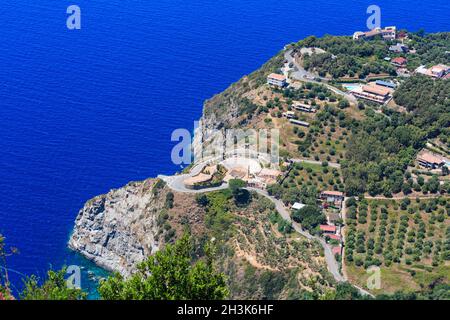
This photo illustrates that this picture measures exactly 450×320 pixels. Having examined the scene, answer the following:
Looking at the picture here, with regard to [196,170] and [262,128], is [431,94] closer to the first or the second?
[262,128]

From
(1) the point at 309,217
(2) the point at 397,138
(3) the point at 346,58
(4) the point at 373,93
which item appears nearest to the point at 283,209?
(1) the point at 309,217

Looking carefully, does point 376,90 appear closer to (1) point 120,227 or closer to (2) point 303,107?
(2) point 303,107

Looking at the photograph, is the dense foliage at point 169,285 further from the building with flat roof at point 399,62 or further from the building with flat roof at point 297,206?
the building with flat roof at point 399,62

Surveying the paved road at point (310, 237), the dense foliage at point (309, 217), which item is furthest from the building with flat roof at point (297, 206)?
the paved road at point (310, 237)

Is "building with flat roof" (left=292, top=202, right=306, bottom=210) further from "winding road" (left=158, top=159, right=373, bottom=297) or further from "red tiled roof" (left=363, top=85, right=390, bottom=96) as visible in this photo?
"red tiled roof" (left=363, top=85, right=390, bottom=96)

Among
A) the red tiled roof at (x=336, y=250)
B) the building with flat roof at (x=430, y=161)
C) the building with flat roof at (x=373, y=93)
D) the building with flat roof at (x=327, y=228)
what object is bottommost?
the red tiled roof at (x=336, y=250)
